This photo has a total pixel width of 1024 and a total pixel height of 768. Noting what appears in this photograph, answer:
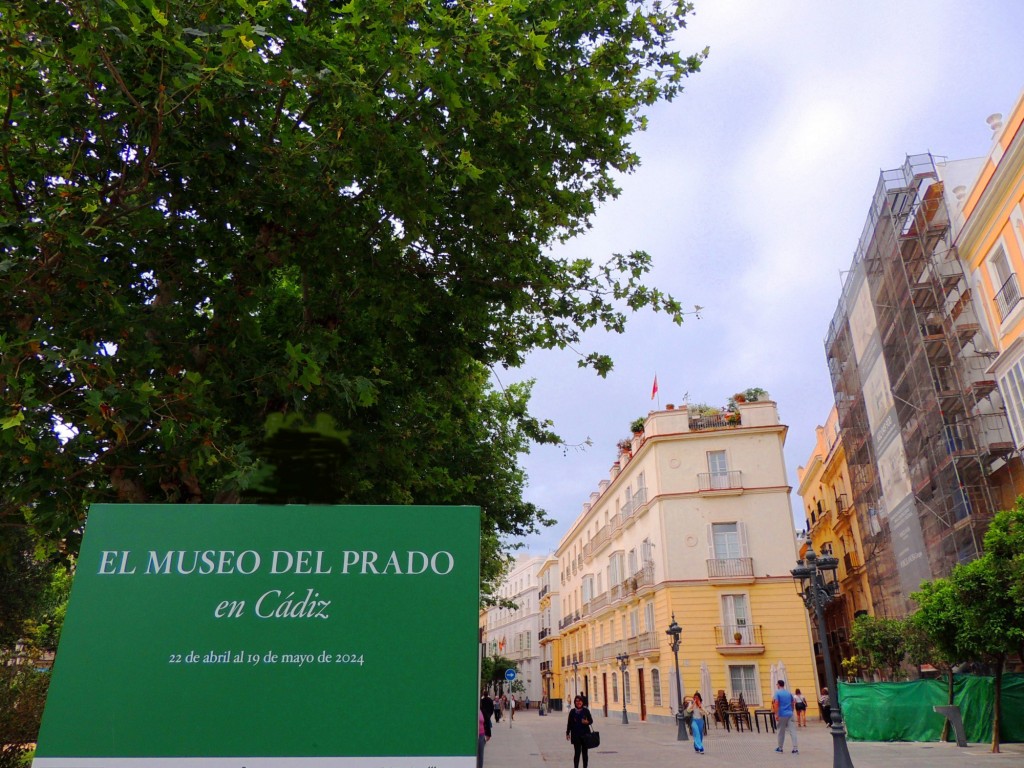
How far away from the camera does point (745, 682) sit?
28.5 meters

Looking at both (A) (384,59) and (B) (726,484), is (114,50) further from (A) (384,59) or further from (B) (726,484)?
(B) (726,484)

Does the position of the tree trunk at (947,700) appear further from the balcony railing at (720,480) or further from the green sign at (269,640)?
the green sign at (269,640)

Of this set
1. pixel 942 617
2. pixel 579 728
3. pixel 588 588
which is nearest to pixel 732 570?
pixel 942 617

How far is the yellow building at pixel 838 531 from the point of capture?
1403 inches

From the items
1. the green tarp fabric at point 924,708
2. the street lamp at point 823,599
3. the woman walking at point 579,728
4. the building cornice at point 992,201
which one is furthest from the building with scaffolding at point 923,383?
the woman walking at point 579,728

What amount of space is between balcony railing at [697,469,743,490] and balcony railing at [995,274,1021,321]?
1465cm

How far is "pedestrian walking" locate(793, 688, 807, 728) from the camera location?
24.9 meters

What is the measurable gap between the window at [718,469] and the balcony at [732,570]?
3046 mm

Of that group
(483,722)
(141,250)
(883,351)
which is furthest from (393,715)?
(883,351)

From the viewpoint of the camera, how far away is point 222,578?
2580mm

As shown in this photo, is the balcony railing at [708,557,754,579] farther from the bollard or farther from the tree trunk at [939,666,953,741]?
the bollard

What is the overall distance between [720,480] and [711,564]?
3485mm

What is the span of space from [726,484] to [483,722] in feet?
59.1

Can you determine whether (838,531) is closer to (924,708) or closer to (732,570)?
(732,570)
